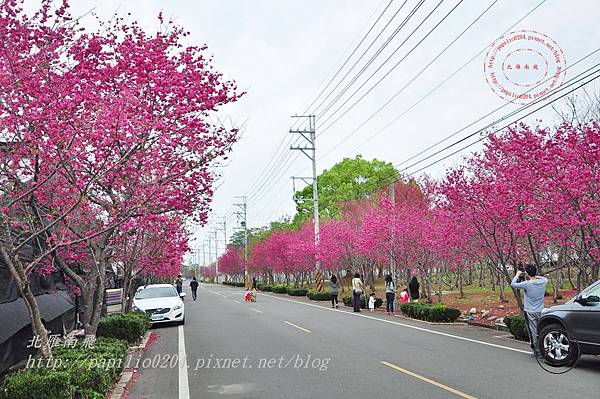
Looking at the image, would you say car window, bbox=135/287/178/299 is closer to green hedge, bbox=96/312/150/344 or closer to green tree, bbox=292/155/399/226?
green hedge, bbox=96/312/150/344

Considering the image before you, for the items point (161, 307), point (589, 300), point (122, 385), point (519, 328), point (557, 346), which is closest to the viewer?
point (122, 385)

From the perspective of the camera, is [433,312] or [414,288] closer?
[433,312]

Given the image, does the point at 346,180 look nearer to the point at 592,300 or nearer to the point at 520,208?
the point at 520,208

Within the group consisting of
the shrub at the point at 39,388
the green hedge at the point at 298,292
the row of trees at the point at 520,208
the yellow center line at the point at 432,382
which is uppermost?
the row of trees at the point at 520,208

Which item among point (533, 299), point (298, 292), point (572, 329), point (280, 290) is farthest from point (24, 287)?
point (280, 290)

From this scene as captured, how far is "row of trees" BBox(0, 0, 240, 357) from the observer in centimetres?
796

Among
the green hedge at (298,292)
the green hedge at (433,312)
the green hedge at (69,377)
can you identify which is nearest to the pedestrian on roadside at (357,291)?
the green hedge at (433,312)

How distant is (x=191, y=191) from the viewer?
1102 cm

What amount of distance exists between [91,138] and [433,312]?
14.0m

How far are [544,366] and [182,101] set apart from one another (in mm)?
7737

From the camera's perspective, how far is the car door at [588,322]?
31.6ft

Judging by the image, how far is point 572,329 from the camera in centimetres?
1006

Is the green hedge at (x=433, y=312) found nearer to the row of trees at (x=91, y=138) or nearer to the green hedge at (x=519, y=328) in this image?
the green hedge at (x=519, y=328)

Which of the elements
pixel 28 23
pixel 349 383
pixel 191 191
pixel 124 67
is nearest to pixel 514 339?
pixel 349 383
